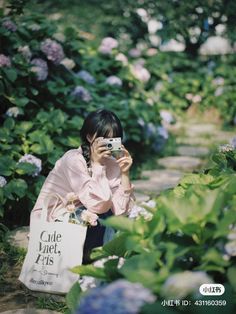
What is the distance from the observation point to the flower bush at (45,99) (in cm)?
341

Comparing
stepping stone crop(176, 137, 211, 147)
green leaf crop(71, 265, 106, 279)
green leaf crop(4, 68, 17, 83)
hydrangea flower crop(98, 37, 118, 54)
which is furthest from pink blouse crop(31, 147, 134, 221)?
stepping stone crop(176, 137, 211, 147)

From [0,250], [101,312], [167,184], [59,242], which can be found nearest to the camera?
[101,312]

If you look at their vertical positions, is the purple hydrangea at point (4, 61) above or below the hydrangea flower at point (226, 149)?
below

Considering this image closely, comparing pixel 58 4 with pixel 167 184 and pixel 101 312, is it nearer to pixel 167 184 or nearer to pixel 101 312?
pixel 167 184

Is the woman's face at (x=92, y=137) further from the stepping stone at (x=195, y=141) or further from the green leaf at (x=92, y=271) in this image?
the stepping stone at (x=195, y=141)

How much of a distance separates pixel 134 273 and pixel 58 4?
10.3 metres

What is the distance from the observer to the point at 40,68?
13.2ft

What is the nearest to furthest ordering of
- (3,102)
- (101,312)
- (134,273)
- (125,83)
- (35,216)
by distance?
(101,312) < (134,273) < (35,216) < (3,102) < (125,83)

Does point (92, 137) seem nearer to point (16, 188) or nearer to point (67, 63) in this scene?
point (16, 188)

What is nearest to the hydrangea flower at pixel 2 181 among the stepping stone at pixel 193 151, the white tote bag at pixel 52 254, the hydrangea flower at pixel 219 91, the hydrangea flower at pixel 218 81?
the white tote bag at pixel 52 254

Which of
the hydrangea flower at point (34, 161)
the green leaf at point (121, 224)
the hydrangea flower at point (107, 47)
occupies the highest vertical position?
the green leaf at point (121, 224)

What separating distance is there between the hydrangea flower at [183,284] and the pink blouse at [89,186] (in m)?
1.20

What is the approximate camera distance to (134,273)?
1323 mm

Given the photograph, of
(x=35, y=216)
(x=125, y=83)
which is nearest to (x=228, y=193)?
(x=35, y=216)
